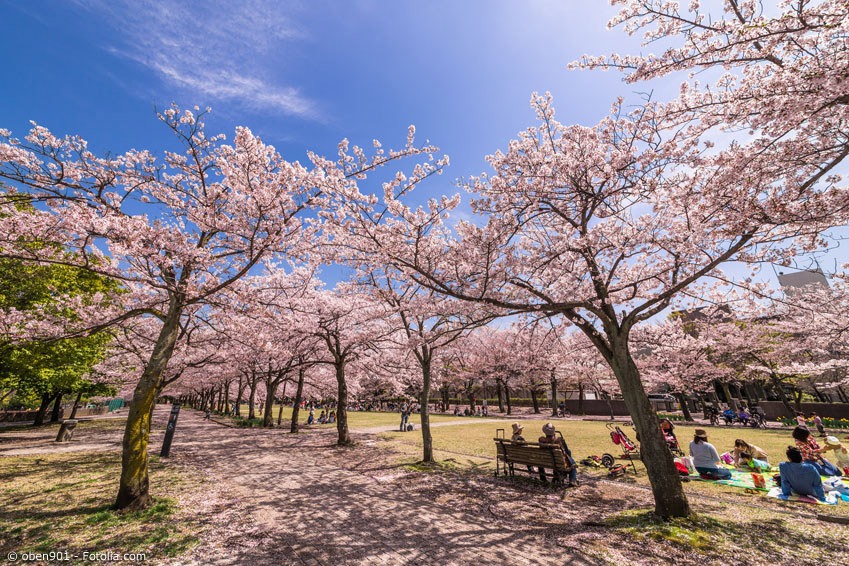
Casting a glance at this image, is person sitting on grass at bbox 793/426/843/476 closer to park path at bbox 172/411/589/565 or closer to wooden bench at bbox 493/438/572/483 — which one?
wooden bench at bbox 493/438/572/483

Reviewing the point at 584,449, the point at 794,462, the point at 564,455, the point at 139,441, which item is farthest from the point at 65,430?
the point at 794,462

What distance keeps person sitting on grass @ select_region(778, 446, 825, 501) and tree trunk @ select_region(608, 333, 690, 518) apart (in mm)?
2996

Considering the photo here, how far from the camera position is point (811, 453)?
27.7ft

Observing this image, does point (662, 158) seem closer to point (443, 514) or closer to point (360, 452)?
point (443, 514)

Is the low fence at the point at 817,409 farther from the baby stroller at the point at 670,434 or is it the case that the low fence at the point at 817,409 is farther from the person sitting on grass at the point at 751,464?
the person sitting on grass at the point at 751,464

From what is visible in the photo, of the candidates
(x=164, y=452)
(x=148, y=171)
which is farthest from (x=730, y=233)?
(x=164, y=452)

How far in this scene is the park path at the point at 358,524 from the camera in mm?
4781

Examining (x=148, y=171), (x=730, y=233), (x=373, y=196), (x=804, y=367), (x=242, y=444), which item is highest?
(x=148, y=171)

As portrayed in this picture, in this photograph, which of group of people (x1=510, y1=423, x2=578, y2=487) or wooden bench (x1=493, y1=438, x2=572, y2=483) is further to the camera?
group of people (x1=510, y1=423, x2=578, y2=487)

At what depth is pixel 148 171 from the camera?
24.7 ft

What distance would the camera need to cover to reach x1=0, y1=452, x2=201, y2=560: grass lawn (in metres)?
4.95

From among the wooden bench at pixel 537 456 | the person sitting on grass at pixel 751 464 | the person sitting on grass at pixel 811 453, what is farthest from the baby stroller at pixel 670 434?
the wooden bench at pixel 537 456

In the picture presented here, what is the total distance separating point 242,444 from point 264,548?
1270 centimetres

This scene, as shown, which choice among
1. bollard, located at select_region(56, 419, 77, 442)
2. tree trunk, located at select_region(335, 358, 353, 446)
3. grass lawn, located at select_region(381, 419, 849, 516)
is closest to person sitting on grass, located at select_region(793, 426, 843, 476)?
grass lawn, located at select_region(381, 419, 849, 516)
